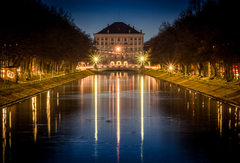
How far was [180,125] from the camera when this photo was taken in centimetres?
1970

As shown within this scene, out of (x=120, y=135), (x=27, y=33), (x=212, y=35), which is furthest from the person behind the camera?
(x=27, y=33)

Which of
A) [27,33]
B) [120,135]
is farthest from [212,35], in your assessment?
[120,135]

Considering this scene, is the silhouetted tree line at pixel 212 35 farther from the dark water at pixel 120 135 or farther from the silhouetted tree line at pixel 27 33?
the silhouetted tree line at pixel 27 33

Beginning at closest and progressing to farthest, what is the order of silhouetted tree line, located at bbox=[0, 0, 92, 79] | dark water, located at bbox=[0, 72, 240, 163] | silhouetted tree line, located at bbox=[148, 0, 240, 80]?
dark water, located at bbox=[0, 72, 240, 163], silhouetted tree line, located at bbox=[148, 0, 240, 80], silhouetted tree line, located at bbox=[0, 0, 92, 79]

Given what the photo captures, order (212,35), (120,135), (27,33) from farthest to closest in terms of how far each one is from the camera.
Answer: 1. (27,33)
2. (212,35)
3. (120,135)

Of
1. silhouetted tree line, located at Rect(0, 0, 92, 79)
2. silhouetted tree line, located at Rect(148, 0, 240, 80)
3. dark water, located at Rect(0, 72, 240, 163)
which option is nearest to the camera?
dark water, located at Rect(0, 72, 240, 163)

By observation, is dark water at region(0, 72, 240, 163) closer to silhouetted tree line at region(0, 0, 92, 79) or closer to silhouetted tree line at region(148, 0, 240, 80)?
silhouetted tree line at region(148, 0, 240, 80)

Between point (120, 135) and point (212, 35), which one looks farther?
point (212, 35)

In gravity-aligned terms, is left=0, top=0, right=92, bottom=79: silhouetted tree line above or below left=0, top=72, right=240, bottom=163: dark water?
above

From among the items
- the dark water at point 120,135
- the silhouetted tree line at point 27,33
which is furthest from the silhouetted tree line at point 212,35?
the silhouetted tree line at point 27,33

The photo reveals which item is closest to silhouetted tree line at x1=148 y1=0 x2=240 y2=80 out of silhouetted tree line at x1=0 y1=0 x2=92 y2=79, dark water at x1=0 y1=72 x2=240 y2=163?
dark water at x1=0 y1=72 x2=240 y2=163

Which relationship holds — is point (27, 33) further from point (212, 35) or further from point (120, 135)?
point (120, 135)

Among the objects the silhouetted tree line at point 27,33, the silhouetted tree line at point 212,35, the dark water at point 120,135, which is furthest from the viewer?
the silhouetted tree line at point 27,33

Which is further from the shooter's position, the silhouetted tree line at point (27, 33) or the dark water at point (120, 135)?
the silhouetted tree line at point (27, 33)
